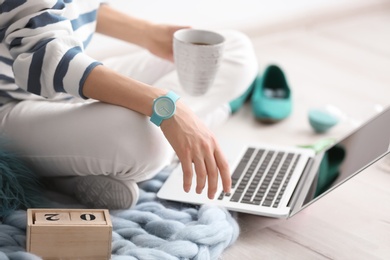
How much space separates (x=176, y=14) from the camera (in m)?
2.26

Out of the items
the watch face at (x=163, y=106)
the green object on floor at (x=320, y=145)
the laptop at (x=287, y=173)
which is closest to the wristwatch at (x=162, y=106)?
the watch face at (x=163, y=106)

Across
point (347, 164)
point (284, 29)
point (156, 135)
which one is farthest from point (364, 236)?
point (284, 29)

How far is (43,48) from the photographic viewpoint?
117 cm

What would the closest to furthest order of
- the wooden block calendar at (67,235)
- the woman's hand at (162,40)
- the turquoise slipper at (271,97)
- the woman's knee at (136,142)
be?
1. the wooden block calendar at (67,235)
2. the woman's knee at (136,142)
3. the woman's hand at (162,40)
4. the turquoise slipper at (271,97)

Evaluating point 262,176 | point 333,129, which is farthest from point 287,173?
point 333,129

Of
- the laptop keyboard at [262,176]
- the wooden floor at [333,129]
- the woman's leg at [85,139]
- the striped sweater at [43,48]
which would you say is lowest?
the wooden floor at [333,129]

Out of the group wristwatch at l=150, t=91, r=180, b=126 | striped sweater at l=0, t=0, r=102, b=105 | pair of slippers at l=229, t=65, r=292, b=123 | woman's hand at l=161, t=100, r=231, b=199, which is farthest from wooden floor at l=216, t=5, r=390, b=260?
striped sweater at l=0, t=0, r=102, b=105

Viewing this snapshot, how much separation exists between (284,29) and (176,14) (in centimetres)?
53

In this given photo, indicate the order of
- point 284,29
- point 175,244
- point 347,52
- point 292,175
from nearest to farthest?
point 175,244 < point 292,175 < point 347,52 < point 284,29

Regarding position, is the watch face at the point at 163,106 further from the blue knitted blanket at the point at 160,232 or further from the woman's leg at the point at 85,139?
the blue knitted blanket at the point at 160,232

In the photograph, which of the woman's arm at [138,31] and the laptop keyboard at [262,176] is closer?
the laptop keyboard at [262,176]

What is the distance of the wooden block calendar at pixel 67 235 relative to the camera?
1.11 meters

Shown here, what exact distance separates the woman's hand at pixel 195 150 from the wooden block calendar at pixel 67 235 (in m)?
0.15

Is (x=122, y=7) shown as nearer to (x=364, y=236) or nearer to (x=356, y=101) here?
(x=356, y=101)
